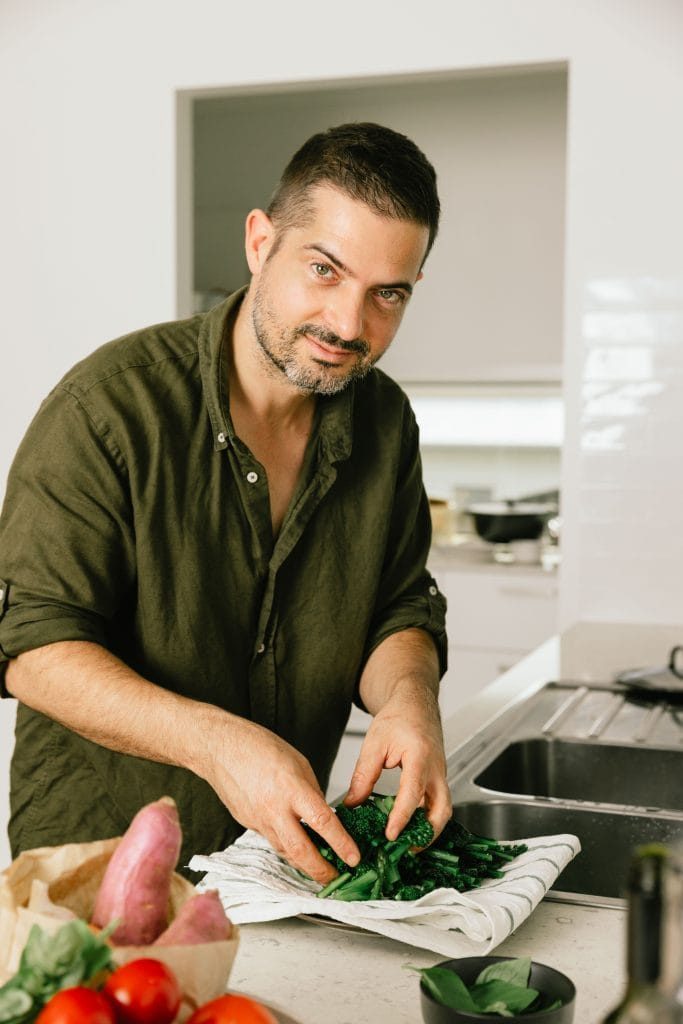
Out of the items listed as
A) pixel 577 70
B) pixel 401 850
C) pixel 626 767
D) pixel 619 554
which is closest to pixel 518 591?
pixel 619 554

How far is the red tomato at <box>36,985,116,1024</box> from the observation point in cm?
57

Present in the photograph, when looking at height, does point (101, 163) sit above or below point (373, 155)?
above

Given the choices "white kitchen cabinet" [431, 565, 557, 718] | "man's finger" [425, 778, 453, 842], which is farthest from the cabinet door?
"man's finger" [425, 778, 453, 842]

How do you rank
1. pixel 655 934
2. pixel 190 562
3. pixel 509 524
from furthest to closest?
pixel 509 524, pixel 190 562, pixel 655 934

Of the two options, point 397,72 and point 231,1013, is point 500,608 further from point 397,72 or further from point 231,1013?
point 231,1013

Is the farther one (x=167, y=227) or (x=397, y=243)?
(x=167, y=227)

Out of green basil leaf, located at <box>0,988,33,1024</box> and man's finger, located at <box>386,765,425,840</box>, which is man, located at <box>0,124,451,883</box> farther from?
green basil leaf, located at <box>0,988,33,1024</box>

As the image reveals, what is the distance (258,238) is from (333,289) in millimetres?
199

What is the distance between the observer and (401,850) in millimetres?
1144

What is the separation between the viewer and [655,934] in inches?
18.7

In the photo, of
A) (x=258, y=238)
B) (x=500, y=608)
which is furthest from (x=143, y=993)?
(x=500, y=608)

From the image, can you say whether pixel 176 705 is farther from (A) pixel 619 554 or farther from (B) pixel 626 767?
(A) pixel 619 554

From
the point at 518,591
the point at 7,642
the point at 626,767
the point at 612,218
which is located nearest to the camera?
the point at 7,642

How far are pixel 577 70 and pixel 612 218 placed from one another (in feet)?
1.32
